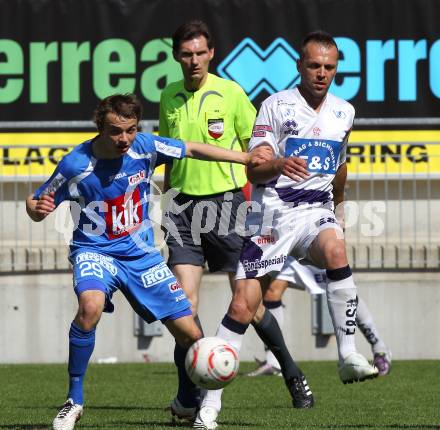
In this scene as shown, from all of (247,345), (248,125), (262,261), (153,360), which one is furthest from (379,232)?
(262,261)

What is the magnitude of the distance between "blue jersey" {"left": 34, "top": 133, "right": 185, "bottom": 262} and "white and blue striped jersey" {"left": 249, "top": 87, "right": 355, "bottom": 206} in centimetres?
80

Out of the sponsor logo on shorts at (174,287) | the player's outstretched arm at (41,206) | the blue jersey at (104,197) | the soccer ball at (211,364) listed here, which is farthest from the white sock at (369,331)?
the player's outstretched arm at (41,206)

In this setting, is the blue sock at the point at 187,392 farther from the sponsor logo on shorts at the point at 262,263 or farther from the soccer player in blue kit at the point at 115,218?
the sponsor logo on shorts at the point at 262,263

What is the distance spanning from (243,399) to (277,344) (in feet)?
3.20

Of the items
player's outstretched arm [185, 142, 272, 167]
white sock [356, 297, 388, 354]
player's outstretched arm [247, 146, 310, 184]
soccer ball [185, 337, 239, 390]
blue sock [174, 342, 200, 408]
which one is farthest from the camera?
white sock [356, 297, 388, 354]

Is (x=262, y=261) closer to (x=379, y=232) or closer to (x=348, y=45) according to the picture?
(x=379, y=232)

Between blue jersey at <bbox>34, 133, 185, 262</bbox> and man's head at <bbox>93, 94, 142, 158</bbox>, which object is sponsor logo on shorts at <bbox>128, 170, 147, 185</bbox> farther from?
man's head at <bbox>93, 94, 142, 158</bbox>

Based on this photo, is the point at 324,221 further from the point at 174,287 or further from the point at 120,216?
the point at 120,216

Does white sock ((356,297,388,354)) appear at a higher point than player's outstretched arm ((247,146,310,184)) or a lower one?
lower

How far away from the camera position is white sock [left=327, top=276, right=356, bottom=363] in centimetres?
816

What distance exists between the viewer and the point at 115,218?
8156mm

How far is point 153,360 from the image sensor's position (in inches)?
549

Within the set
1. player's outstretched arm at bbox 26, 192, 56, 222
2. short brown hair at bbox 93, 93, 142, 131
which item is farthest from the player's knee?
short brown hair at bbox 93, 93, 142, 131

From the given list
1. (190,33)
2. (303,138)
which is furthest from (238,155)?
(190,33)
